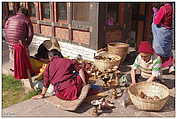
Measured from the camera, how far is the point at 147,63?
443cm

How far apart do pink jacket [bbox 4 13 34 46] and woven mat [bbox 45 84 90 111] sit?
64.0 inches

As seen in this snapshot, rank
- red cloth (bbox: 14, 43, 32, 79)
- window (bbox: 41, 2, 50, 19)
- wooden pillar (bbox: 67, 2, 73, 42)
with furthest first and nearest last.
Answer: window (bbox: 41, 2, 50, 19) < wooden pillar (bbox: 67, 2, 73, 42) < red cloth (bbox: 14, 43, 32, 79)

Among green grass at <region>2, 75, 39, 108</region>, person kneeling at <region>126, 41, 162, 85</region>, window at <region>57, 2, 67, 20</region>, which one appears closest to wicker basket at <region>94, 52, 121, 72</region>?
person kneeling at <region>126, 41, 162, 85</region>

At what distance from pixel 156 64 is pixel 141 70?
0.46m

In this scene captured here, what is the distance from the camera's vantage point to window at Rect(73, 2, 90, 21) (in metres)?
6.40

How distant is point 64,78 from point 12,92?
217 cm

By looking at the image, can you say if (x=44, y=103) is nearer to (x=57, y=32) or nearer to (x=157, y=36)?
(x=157, y=36)

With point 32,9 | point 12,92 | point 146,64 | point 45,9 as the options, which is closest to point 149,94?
point 146,64

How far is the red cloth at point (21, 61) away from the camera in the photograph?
4.62 metres

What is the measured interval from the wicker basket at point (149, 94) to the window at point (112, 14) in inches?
127

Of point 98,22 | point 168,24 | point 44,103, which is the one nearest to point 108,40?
point 98,22

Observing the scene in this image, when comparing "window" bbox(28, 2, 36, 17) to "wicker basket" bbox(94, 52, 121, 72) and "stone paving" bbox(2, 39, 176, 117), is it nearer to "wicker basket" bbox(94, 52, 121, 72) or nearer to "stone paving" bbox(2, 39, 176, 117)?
"wicker basket" bbox(94, 52, 121, 72)

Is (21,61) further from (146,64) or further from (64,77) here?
(146,64)

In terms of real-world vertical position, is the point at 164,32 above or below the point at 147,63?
above
